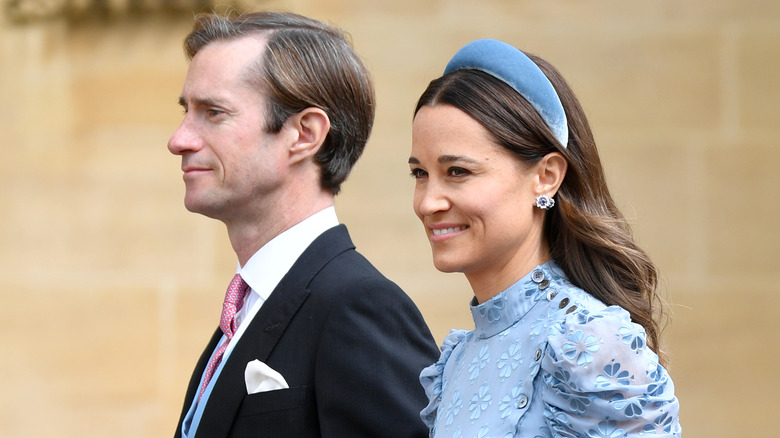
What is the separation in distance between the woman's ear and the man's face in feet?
2.86

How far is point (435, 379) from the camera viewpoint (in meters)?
2.12

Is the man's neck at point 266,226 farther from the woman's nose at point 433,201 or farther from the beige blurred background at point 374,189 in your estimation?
the beige blurred background at point 374,189

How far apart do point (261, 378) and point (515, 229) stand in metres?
0.75

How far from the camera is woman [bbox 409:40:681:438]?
184cm

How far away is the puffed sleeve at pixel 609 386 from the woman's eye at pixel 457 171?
347 mm

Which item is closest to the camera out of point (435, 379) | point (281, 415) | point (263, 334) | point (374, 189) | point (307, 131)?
point (435, 379)

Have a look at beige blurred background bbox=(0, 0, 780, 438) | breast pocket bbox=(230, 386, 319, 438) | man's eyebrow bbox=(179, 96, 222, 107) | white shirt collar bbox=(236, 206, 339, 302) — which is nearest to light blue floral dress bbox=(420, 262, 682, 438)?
→ breast pocket bbox=(230, 386, 319, 438)

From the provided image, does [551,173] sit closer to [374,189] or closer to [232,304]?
[232,304]

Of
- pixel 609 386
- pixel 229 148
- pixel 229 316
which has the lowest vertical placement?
pixel 609 386

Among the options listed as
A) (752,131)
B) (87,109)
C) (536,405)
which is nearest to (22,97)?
(87,109)

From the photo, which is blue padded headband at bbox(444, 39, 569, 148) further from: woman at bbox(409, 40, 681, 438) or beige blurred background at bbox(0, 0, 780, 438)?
beige blurred background at bbox(0, 0, 780, 438)

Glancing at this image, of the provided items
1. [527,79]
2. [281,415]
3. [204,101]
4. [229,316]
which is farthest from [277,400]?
[527,79]

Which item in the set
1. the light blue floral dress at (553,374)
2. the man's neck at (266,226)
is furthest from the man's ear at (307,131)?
the light blue floral dress at (553,374)

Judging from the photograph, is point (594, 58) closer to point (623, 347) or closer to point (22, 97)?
point (22, 97)
